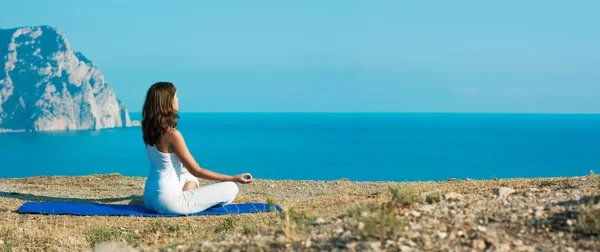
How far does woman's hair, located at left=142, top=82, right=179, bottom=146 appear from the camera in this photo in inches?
368

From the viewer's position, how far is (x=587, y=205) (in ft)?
19.6

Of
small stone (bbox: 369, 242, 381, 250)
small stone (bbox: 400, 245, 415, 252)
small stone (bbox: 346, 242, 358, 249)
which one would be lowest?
small stone (bbox: 346, 242, 358, 249)

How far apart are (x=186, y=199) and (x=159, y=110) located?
1522mm

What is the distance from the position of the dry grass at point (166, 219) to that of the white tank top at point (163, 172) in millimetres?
494

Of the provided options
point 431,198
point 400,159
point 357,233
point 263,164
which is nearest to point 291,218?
point 357,233

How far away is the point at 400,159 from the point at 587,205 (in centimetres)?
9474

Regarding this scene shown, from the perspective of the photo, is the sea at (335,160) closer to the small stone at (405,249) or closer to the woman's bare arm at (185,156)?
the woman's bare arm at (185,156)

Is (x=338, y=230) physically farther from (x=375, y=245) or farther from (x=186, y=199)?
(x=186, y=199)

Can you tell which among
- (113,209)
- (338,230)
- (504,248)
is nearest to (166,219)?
(113,209)

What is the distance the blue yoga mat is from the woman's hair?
1.40 meters

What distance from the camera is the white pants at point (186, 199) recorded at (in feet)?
32.6

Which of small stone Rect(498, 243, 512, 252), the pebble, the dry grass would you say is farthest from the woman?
small stone Rect(498, 243, 512, 252)

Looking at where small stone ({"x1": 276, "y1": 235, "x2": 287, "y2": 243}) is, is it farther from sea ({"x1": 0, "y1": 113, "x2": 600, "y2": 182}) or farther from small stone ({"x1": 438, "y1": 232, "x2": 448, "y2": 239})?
sea ({"x1": 0, "y1": 113, "x2": 600, "y2": 182})

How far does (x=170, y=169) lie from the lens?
9789 mm
